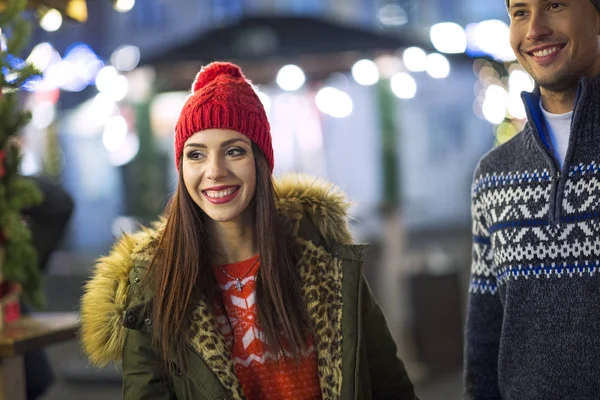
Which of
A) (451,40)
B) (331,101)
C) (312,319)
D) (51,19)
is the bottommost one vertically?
(312,319)

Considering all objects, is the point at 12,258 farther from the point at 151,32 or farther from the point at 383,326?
the point at 151,32

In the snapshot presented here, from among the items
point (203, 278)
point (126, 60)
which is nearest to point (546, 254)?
point (203, 278)

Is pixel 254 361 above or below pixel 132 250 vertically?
below

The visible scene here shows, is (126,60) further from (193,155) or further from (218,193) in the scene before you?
(218,193)

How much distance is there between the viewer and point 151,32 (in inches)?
783

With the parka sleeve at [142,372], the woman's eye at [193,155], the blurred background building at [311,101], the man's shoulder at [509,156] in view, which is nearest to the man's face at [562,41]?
the man's shoulder at [509,156]

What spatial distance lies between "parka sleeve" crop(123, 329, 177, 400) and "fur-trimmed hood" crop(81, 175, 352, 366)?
0.04m

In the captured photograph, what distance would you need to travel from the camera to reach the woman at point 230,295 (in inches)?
96.0

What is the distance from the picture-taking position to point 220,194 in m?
2.49

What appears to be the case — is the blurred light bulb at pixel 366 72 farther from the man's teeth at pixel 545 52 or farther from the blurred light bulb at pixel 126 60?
the man's teeth at pixel 545 52

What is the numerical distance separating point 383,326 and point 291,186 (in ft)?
1.96

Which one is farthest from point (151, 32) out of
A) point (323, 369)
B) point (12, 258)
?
point (323, 369)

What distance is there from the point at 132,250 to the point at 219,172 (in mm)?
416

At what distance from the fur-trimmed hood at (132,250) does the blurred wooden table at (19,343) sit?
0.61m
